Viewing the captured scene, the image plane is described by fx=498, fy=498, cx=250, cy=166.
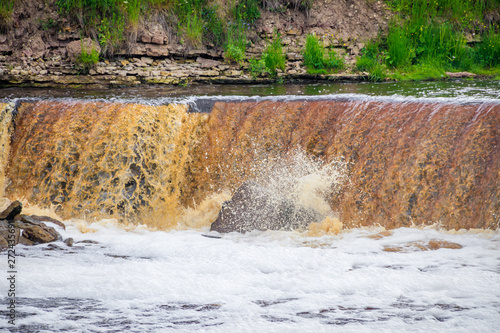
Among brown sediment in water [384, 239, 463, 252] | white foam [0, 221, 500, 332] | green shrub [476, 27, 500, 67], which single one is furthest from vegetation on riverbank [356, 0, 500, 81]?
white foam [0, 221, 500, 332]

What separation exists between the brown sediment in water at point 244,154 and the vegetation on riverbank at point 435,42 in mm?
4261

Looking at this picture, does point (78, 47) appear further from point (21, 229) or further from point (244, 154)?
point (21, 229)

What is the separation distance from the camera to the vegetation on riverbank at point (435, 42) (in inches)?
390

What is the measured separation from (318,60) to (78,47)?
4.64 meters

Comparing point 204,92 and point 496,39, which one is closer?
point 204,92

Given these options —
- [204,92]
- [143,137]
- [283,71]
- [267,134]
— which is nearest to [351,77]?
[283,71]

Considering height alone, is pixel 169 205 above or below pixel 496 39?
below

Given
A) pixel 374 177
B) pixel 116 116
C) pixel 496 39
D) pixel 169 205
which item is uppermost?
pixel 496 39

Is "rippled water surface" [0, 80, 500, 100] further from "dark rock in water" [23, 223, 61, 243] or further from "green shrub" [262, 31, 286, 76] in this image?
"dark rock in water" [23, 223, 61, 243]

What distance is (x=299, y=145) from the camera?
5.90 m

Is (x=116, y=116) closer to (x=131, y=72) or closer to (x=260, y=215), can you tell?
(x=260, y=215)

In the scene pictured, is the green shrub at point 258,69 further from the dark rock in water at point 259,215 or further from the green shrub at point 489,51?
the dark rock in water at point 259,215

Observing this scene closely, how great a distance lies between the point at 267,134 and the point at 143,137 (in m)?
1.50

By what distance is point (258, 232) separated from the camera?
525 centimetres
